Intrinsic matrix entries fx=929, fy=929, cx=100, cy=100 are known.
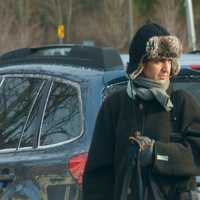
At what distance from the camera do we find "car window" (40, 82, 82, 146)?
543cm

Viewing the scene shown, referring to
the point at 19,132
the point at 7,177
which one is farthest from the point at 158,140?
the point at 19,132

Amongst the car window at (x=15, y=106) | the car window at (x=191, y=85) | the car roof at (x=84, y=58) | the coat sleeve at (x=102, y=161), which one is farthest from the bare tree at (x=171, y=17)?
the coat sleeve at (x=102, y=161)

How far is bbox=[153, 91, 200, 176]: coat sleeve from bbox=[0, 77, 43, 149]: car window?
6.35ft

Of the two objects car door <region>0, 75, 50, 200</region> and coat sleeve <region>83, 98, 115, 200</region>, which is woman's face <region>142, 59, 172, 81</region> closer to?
coat sleeve <region>83, 98, 115, 200</region>

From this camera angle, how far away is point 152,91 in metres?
3.89

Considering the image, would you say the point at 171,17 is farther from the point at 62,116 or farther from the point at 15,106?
the point at 62,116

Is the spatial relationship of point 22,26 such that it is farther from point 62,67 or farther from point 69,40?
point 62,67

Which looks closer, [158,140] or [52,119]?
[158,140]

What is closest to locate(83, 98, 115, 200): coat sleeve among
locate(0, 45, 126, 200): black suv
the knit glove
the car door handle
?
the knit glove

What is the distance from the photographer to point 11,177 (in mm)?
5699

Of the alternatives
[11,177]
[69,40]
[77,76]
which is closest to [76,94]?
[77,76]

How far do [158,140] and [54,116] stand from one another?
1716mm

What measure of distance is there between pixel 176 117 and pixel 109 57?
5.92ft

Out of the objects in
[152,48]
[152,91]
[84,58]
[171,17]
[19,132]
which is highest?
[171,17]
